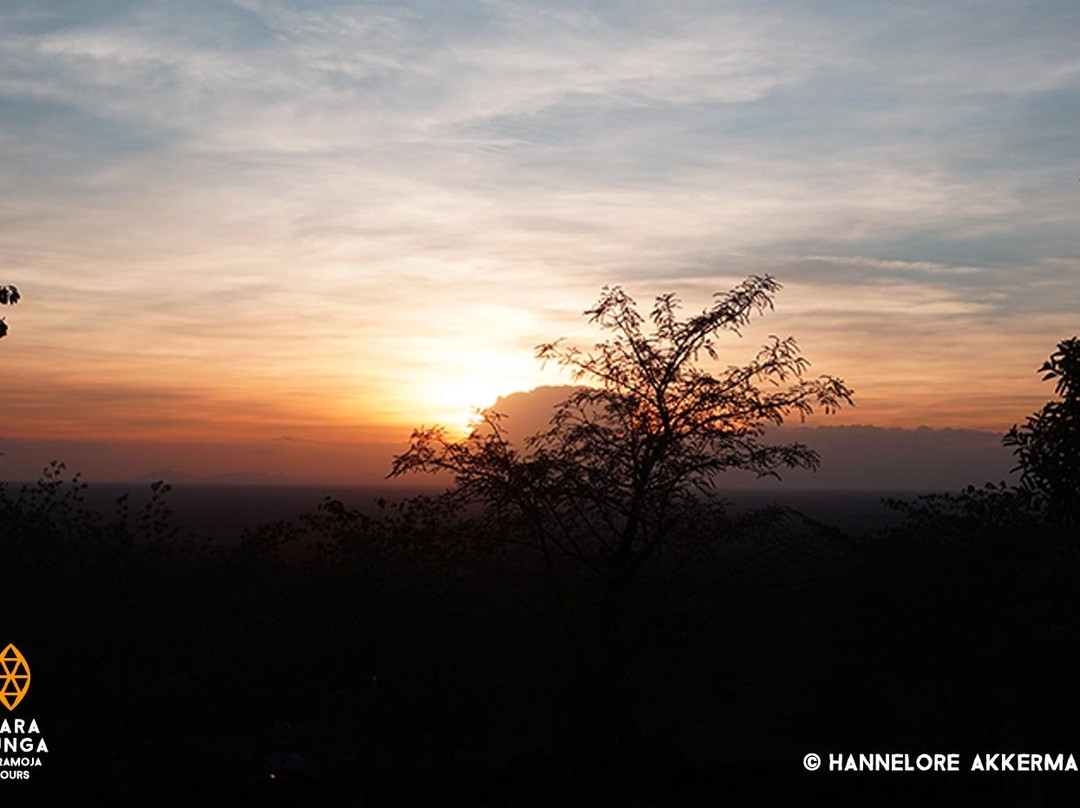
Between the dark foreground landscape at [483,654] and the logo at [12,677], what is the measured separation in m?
0.45

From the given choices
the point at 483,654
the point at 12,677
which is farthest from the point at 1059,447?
→ the point at 12,677

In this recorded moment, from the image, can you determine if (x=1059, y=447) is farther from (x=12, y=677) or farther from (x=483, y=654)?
(x=12, y=677)

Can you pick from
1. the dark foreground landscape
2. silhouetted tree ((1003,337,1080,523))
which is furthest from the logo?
silhouetted tree ((1003,337,1080,523))

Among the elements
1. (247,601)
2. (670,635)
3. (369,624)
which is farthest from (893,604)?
(247,601)

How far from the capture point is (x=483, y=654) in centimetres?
2453

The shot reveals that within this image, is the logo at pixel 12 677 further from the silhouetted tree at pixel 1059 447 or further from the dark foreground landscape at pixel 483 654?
the silhouetted tree at pixel 1059 447

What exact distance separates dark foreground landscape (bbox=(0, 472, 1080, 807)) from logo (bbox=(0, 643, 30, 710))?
1.48ft

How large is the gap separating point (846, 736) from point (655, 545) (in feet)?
62.3

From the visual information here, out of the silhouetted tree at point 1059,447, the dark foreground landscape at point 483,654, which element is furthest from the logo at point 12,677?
the silhouetted tree at point 1059,447

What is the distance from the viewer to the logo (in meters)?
23.2

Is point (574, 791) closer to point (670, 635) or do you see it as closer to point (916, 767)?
point (670, 635)

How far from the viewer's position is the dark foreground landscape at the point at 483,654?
61.0 feet

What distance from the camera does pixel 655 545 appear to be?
16.9 m

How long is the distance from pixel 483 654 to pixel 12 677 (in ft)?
36.5
